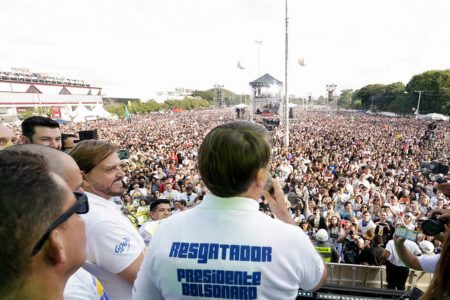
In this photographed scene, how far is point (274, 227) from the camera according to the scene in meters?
1.07

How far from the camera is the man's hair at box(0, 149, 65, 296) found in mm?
709

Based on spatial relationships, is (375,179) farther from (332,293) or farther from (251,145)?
(251,145)

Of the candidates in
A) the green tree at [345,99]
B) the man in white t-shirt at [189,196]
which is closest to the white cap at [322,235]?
the man in white t-shirt at [189,196]

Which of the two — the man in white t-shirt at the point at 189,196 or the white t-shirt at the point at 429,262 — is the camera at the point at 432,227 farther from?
the man in white t-shirt at the point at 189,196

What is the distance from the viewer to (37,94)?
2891 inches

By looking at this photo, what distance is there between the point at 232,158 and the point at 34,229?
2.16ft

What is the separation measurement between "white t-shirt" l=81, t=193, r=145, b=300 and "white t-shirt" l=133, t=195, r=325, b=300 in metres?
0.58

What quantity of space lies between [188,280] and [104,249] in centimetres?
75

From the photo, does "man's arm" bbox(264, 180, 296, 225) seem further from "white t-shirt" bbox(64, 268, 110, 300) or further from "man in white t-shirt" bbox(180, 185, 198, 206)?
"man in white t-shirt" bbox(180, 185, 198, 206)

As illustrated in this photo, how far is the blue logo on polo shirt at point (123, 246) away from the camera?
5.28ft

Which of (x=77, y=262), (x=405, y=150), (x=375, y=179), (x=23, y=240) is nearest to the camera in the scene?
(x=23, y=240)

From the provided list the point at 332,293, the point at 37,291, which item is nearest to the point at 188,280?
the point at 37,291

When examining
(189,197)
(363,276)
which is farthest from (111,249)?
(189,197)

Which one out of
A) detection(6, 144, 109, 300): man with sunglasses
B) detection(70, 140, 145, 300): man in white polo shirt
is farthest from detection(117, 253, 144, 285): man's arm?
detection(6, 144, 109, 300): man with sunglasses
